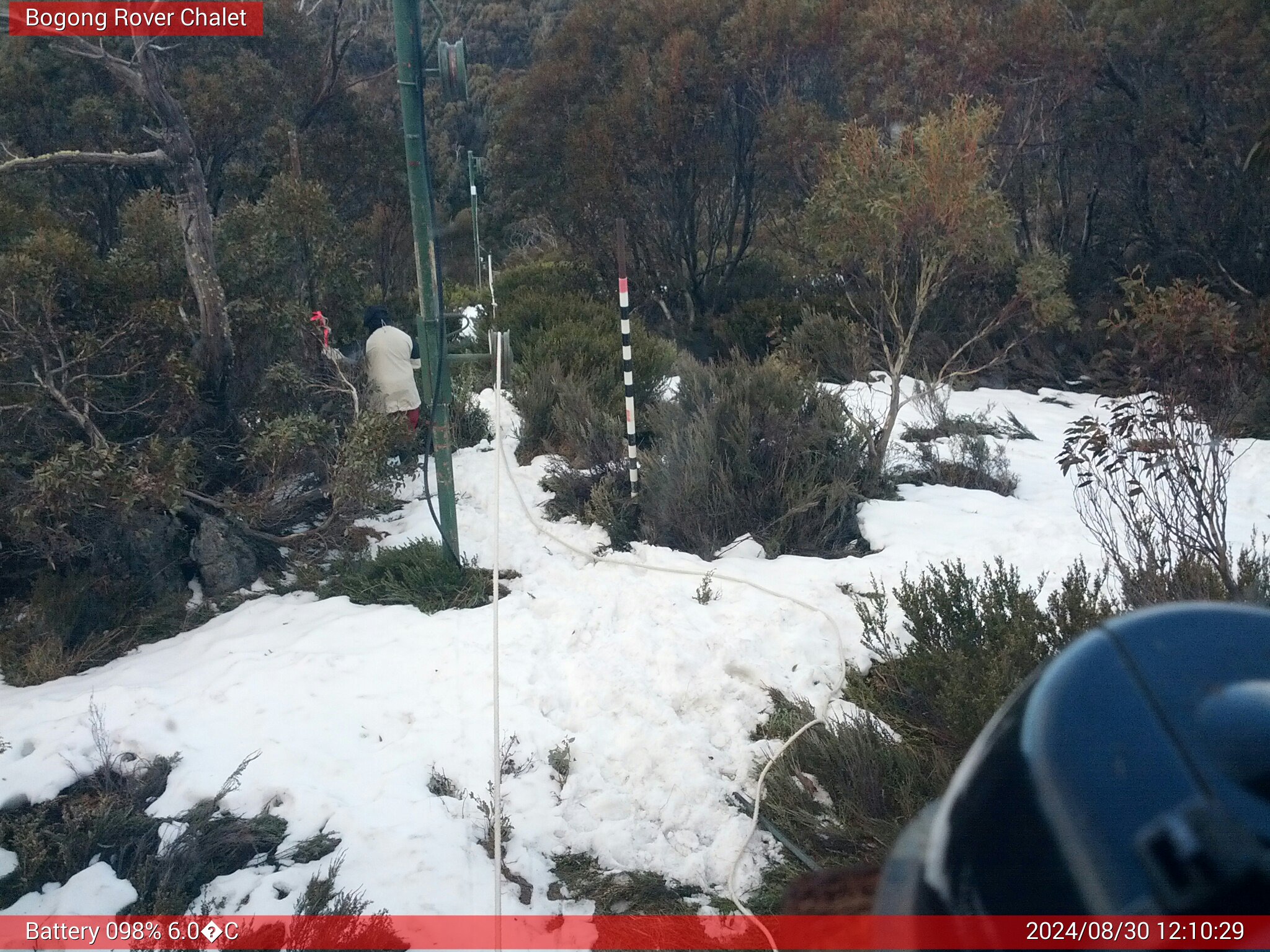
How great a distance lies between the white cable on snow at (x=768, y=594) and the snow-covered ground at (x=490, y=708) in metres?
0.04

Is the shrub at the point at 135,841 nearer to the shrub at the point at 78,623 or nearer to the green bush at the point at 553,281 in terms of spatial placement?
the shrub at the point at 78,623

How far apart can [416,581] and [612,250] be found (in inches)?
386

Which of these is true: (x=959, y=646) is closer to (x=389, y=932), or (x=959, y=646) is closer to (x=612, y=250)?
(x=389, y=932)

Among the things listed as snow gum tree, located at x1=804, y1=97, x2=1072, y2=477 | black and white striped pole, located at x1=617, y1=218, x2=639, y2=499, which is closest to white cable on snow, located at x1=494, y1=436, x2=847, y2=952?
black and white striped pole, located at x1=617, y1=218, x2=639, y2=499

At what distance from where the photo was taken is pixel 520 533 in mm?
6277

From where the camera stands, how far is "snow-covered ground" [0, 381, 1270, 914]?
129 inches

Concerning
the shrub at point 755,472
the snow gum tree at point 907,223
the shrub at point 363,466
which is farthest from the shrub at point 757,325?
the shrub at point 363,466

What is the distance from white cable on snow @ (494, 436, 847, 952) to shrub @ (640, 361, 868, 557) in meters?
0.43

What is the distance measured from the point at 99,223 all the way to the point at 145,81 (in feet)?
19.5

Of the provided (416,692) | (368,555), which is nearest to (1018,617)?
(416,692)

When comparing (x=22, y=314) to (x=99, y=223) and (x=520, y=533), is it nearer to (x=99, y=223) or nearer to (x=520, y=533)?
(x=520, y=533)

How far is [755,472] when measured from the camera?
6215 mm

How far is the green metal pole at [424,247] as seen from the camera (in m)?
4.75

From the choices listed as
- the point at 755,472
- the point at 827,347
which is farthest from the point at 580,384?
the point at 827,347
